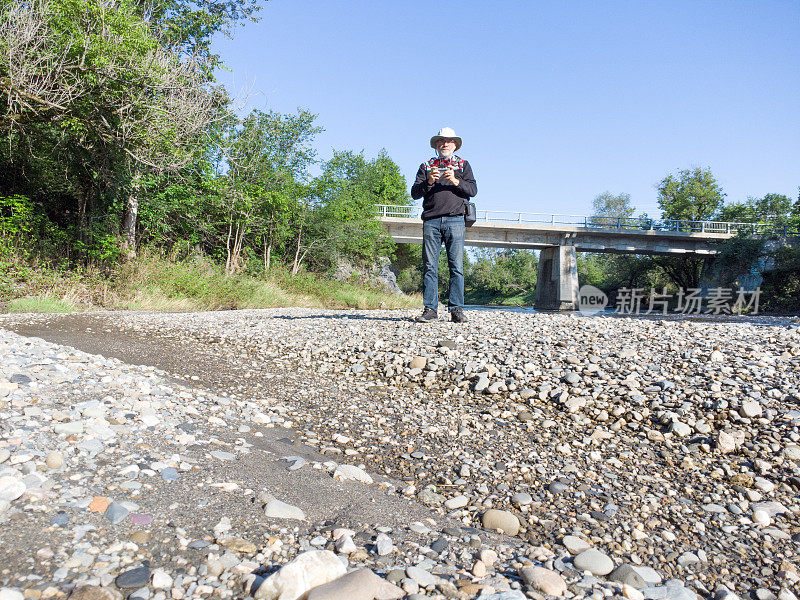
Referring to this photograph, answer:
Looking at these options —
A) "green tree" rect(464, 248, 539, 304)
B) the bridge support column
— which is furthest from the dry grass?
"green tree" rect(464, 248, 539, 304)

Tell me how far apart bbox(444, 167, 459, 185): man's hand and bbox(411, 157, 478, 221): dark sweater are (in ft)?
0.44

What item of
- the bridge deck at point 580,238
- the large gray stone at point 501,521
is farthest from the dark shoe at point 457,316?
the bridge deck at point 580,238

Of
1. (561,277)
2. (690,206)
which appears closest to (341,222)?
(561,277)

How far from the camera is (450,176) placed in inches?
248

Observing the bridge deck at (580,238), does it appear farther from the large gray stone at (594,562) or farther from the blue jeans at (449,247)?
the large gray stone at (594,562)

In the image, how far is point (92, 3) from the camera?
10.3m

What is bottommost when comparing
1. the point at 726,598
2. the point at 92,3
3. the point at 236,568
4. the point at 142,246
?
the point at 726,598

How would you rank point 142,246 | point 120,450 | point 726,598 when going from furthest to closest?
point 142,246 < point 120,450 < point 726,598

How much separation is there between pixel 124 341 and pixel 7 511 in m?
4.63

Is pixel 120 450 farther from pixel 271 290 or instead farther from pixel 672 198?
pixel 672 198

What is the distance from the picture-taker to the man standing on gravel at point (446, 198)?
642 centimetres

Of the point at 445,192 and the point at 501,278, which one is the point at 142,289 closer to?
the point at 445,192

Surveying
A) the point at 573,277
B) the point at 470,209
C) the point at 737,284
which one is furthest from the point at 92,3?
the point at 737,284

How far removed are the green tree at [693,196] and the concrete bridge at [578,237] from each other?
9.50 meters
